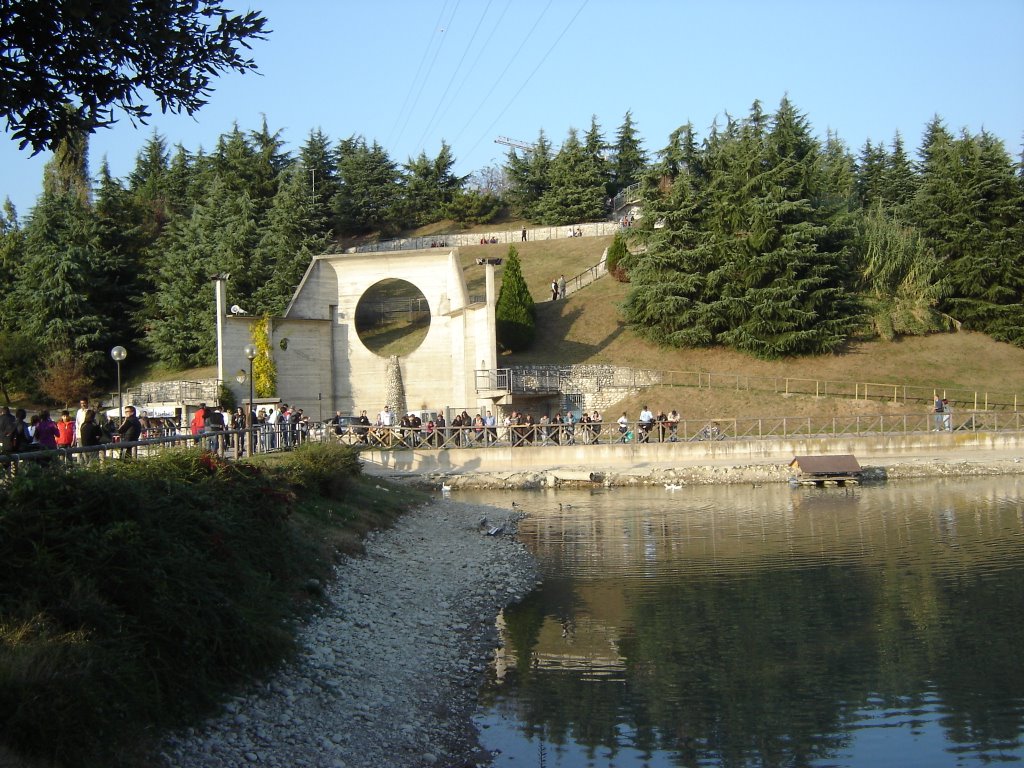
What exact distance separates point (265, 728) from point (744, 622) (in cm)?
740

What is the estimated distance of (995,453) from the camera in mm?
32750

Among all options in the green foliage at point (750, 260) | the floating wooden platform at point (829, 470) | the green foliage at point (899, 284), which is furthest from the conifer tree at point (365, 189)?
the floating wooden platform at point (829, 470)

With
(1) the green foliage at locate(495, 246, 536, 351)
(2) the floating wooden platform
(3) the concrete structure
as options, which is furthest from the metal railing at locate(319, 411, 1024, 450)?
(1) the green foliage at locate(495, 246, 536, 351)

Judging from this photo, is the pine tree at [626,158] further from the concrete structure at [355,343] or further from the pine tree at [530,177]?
the concrete structure at [355,343]

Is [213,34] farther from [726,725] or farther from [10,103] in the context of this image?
[726,725]

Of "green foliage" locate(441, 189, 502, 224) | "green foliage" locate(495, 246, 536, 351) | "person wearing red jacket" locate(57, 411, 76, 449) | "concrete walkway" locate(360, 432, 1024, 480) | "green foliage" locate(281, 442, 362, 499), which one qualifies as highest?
"green foliage" locate(441, 189, 502, 224)

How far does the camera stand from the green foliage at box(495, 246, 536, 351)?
156 ft

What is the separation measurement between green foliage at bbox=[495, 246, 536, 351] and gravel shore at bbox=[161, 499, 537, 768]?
30080mm

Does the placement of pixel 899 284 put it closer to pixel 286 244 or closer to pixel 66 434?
pixel 286 244

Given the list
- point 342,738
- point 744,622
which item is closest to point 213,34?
point 342,738

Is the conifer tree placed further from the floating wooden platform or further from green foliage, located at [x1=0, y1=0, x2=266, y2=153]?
green foliage, located at [x1=0, y1=0, x2=266, y2=153]

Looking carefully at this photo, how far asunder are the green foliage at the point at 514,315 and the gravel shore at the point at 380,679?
98.7 feet

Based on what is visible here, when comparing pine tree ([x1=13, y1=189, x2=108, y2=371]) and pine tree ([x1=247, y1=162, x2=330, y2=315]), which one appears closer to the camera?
pine tree ([x1=13, y1=189, x2=108, y2=371])

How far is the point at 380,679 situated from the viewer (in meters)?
10.4
